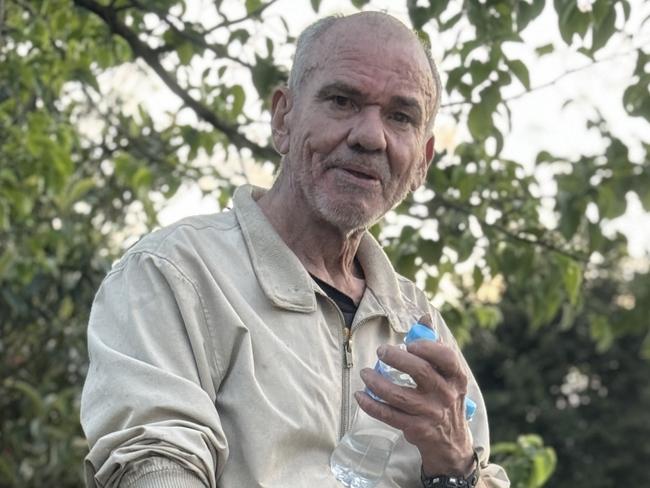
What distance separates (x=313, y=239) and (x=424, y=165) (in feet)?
1.32

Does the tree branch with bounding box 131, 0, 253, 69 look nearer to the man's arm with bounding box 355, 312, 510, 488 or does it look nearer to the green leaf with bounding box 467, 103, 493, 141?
the green leaf with bounding box 467, 103, 493, 141

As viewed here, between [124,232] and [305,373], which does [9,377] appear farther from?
[305,373]

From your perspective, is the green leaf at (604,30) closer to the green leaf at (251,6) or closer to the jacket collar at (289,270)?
the green leaf at (251,6)

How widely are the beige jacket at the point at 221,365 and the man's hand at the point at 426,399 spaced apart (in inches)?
6.5

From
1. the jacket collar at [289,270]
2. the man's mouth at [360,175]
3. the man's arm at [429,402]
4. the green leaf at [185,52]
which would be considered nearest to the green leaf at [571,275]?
the green leaf at [185,52]

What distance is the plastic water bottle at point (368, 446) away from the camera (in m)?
2.73

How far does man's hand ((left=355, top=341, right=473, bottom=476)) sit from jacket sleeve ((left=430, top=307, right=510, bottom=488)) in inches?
9.2

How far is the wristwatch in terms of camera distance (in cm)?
285

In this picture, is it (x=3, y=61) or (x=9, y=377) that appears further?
(x=9, y=377)

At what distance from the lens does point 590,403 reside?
25.1 meters

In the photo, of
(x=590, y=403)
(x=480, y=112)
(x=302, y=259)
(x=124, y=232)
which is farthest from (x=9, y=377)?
(x=590, y=403)

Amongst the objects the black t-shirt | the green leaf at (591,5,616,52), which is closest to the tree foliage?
the green leaf at (591,5,616,52)

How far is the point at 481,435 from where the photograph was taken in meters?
3.18

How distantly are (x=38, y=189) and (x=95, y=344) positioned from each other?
4199mm
